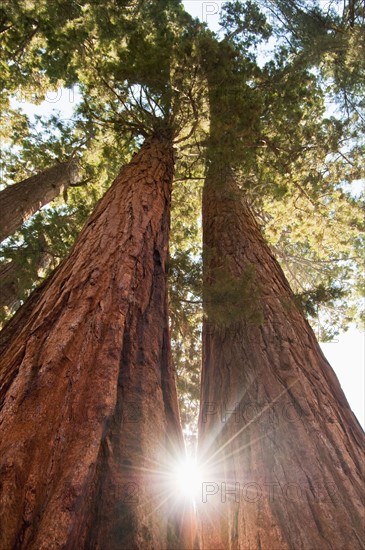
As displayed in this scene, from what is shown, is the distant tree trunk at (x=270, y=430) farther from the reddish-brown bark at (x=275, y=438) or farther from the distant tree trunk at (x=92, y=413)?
the distant tree trunk at (x=92, y=413)

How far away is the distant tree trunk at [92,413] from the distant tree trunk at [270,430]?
2.20ft

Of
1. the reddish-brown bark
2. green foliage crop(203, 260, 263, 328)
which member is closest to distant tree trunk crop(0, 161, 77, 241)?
the reddish-brown bark

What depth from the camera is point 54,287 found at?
95.9 inches

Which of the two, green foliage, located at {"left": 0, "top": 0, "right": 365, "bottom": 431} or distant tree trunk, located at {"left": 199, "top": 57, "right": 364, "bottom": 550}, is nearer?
distant tree trunk, located at {"left": 199, "top": 57, "right": 364, "bottom": 550}

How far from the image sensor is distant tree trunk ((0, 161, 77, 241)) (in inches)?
264

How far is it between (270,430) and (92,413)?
1.37 m

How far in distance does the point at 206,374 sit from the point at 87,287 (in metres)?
1.75

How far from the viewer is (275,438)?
2271mm

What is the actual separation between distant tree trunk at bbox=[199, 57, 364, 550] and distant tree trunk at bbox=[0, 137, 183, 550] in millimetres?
672

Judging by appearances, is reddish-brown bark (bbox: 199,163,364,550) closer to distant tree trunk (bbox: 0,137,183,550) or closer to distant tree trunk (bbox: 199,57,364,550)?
distant tree trunk (bbox: 199,57,364,550)

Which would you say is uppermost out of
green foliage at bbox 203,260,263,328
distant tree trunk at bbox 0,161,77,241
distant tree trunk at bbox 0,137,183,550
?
distant tree trunk at bbox 0,161,77,241

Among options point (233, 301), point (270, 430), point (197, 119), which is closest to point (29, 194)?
point (197, 119)

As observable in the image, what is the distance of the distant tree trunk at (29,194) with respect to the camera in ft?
22.0

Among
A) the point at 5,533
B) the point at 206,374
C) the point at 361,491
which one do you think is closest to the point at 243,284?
the point at 206,374
